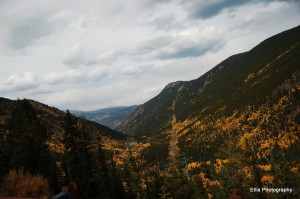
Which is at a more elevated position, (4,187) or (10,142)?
(10,142)

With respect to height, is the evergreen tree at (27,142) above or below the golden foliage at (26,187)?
above

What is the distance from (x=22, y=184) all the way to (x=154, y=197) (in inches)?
1846

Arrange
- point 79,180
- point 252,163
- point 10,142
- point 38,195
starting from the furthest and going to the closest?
point 252,163 < point 10,142 < point 79,180 < point 38,195

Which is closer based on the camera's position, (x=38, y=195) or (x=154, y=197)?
(x=38, y=195)

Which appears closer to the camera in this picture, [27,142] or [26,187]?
[26,187]

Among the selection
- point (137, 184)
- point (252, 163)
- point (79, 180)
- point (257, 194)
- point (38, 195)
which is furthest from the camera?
point (257, 194)

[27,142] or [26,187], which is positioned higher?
[27,142]

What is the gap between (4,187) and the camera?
3162 cm

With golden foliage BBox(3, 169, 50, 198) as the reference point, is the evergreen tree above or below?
above

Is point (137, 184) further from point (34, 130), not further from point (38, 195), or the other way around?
point (38, 195)

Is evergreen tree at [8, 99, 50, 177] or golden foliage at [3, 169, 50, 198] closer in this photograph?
golden foliage at [3, 169, 50, 198]

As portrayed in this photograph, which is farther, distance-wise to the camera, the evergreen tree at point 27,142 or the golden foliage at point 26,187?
the evergreen tree at point 27,142

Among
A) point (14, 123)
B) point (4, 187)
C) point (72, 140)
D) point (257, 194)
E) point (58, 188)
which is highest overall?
point (14, 123)

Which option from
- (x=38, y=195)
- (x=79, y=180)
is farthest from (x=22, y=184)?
(x=79, y=180)
